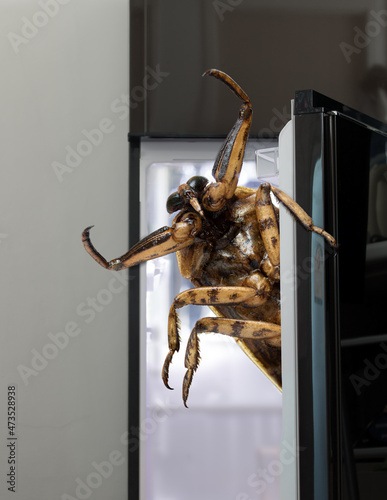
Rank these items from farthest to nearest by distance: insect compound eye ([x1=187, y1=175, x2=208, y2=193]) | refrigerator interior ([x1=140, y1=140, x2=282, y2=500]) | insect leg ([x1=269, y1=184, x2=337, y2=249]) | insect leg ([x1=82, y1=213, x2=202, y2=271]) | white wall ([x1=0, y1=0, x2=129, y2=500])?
white wall ([x1=0, y1=0, x2=129, y2=500])
refrigerator interior ([x1=140, y1=140, x2=282, y2=500])
insect compound eye ([x1=187, y1=175, x2=208, y2=193])
insect leg ([x1=82, y1=213, x2=202, y2=271])
insect leg ([x1=269, y1=184, x2=337, y2=249])

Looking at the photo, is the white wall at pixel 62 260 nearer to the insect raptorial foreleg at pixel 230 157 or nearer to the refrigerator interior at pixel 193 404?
the refrigerator interior at pixel 193 404

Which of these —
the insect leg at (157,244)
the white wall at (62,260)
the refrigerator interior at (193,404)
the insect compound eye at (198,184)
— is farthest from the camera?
the white wall at (62,260)

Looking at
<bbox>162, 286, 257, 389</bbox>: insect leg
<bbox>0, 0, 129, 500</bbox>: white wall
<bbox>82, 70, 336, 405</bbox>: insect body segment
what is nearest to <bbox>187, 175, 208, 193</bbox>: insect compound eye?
<bbox>82, 70, 336, 405</bbox>: insect body segment

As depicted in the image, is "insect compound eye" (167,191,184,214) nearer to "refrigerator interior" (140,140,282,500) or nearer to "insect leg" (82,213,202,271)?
"insect leg" (82,213,202,271)

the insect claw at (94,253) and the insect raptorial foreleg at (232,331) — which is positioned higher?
the insect claw at (94,253)

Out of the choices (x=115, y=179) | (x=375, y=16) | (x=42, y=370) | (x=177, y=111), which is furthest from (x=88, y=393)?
(x=375, y=16)

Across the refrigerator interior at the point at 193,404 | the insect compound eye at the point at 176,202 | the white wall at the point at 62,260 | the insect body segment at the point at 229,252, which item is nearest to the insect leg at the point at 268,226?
the insect body segment at the point at 229,252

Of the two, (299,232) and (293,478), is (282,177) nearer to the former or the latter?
(299,232)
